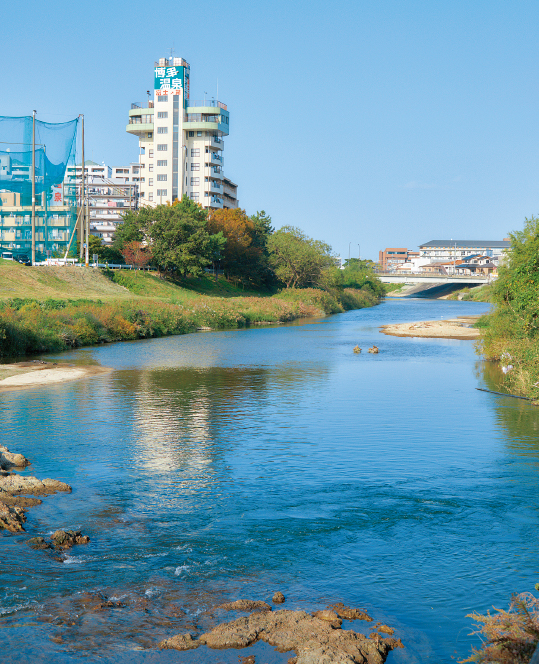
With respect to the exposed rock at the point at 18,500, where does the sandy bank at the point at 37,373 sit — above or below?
above

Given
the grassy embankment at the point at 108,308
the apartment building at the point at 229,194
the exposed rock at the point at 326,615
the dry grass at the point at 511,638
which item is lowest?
the exposed rock at the point at 326,615

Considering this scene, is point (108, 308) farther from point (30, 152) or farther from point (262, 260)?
point (262, 260)

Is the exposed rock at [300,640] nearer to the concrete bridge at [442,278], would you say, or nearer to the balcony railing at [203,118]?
the balcony railing at [203,118]

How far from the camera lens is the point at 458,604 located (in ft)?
29.3

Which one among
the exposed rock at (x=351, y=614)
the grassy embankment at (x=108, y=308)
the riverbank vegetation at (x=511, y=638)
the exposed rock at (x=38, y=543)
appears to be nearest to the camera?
the riverbank vegetation at (x=511, y=638)

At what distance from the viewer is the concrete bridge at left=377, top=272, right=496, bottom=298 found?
146750 mm

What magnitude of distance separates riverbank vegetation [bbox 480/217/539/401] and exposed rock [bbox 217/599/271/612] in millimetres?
17026

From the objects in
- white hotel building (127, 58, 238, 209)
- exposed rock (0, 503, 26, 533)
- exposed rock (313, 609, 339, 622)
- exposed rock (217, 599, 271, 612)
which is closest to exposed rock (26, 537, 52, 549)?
exposed rock (0, 503, 26, 533)

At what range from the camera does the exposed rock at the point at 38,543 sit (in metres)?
10.2

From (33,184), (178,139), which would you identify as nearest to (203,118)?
(178,139)

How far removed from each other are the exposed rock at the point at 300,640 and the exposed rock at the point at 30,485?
20.7ft

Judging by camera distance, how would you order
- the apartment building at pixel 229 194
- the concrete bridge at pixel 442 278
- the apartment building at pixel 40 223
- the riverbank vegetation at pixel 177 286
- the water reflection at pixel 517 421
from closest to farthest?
the water reflection at pixel 517 421
the riverbank vegetation at pixel 177 286
the apartment building at pixel 40 223
the apartment building at pixel 229 194
the concrete bridge at pixel 442 278

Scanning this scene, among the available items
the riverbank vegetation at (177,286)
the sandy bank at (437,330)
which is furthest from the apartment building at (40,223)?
the sandy bank at (437,330)

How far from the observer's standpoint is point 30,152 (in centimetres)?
5706
